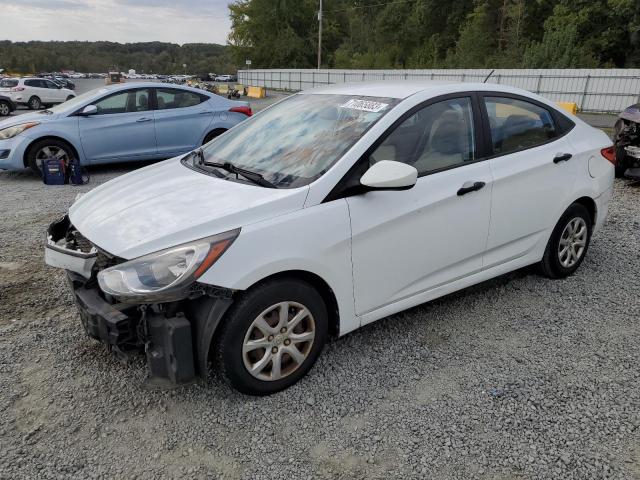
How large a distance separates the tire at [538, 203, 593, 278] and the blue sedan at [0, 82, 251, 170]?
6.41 meters

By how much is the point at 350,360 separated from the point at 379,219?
3.04ft

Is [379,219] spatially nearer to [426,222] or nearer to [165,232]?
[426,222]

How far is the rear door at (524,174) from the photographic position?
3.54 m

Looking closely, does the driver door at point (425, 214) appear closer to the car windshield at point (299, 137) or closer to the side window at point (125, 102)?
the car windshield at point (299, 137)

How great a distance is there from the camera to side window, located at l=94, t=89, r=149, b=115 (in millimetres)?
8242

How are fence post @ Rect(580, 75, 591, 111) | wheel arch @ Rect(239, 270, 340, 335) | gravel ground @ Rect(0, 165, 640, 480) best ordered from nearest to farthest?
gravel ground @ Rect(0, 165, 640, 480)
wheel arch @ Rect(239, 270, 340, 335)
fence post @ Rect(580, 75, 591, 111)

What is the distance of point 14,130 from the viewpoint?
784 cm

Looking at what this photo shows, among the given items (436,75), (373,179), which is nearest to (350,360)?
(373,179)

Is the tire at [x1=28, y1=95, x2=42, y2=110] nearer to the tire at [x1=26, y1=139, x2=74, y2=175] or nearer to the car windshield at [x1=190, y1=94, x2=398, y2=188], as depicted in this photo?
the tire at [x1=26, y1=139, x2=74, y2=175]

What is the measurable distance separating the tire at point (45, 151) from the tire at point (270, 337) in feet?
22.2

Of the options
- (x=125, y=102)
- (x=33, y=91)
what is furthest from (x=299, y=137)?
(x=33, y=91)

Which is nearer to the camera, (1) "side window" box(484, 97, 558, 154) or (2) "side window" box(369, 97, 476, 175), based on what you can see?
(2) "side window" box(369, 97, 476, 175)

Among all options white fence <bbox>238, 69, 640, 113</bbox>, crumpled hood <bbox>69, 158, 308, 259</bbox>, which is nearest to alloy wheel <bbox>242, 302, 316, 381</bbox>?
crumpled hood <bbox>69, 158, 308, 259</bbox>

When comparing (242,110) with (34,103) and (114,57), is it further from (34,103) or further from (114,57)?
(114,57)
